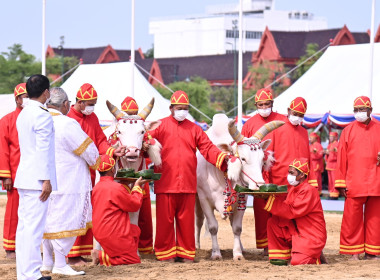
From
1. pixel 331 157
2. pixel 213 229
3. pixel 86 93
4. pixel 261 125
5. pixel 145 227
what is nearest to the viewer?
pixel 86 93

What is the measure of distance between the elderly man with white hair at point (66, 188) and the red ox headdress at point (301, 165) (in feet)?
8.48

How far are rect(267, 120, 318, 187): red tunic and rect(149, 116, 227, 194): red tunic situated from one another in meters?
0.79

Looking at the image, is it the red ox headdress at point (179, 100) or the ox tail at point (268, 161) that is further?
Result: the red ox headdress at point (179, 100)

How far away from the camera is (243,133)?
478 inches

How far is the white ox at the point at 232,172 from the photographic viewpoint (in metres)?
10.8

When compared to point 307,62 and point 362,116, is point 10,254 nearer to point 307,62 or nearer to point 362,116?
point 362,116

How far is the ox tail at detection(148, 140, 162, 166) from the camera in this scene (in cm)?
1095

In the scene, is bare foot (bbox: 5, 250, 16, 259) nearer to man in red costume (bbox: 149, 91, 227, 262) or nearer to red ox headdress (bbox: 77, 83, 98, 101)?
man in red costume (bbox: 149, 91, 227, 262)

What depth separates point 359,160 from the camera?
455 inches

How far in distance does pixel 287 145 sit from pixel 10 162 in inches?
147

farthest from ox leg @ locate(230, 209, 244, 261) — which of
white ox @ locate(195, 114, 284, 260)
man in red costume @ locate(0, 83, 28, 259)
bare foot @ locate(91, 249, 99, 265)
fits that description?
man in red costume @ locate(0, 83, 28, 259)

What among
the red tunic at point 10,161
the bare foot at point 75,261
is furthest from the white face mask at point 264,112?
the red tunic at point 10,161

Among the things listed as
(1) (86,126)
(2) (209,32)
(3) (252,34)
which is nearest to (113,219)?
(1) (86,126)

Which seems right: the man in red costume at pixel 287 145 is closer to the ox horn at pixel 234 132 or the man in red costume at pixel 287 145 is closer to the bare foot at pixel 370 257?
the ox horn at pixel 234 132
